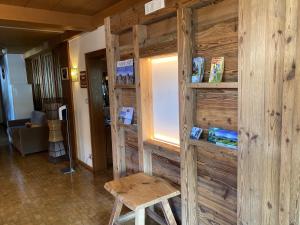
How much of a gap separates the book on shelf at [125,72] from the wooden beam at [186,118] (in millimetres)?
721

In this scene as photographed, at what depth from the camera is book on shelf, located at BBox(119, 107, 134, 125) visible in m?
2.63

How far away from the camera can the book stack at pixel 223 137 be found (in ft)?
5.22

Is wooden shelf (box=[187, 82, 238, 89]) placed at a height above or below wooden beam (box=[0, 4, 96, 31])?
below

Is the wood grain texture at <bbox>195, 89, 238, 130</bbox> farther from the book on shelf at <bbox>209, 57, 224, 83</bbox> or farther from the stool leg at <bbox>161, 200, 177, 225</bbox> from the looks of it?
the stool leg at <bbox>161, 200, 177, 225</bbox>

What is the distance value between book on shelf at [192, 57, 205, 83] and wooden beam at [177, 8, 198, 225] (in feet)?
0.13

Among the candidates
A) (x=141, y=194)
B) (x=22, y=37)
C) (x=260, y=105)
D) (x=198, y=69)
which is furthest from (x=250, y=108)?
(x=22, y=37)

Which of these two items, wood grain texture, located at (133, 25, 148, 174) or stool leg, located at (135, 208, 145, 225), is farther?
wood grain texture, located at (133, 25, 148, 174)

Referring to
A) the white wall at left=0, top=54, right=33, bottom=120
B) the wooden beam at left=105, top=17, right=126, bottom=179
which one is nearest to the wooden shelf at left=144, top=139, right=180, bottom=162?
the wooden beam at left=105, top=17, right=126, bottom=179

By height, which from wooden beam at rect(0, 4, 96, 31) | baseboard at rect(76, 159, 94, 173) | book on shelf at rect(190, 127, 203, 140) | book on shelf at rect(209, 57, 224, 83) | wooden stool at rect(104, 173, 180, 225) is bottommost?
baseboard at rect(76, 159, 94, 173)

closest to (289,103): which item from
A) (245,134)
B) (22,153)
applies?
(245,134)

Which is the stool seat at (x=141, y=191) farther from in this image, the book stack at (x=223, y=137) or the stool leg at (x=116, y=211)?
the book stack at (x=223, y=137)

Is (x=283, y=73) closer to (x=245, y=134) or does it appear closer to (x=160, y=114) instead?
(x=245, y=134)

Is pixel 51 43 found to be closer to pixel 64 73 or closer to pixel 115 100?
pixel 64 73

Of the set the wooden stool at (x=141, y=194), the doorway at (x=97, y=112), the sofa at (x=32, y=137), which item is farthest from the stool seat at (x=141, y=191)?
the sofa at (x=32, y=137)
